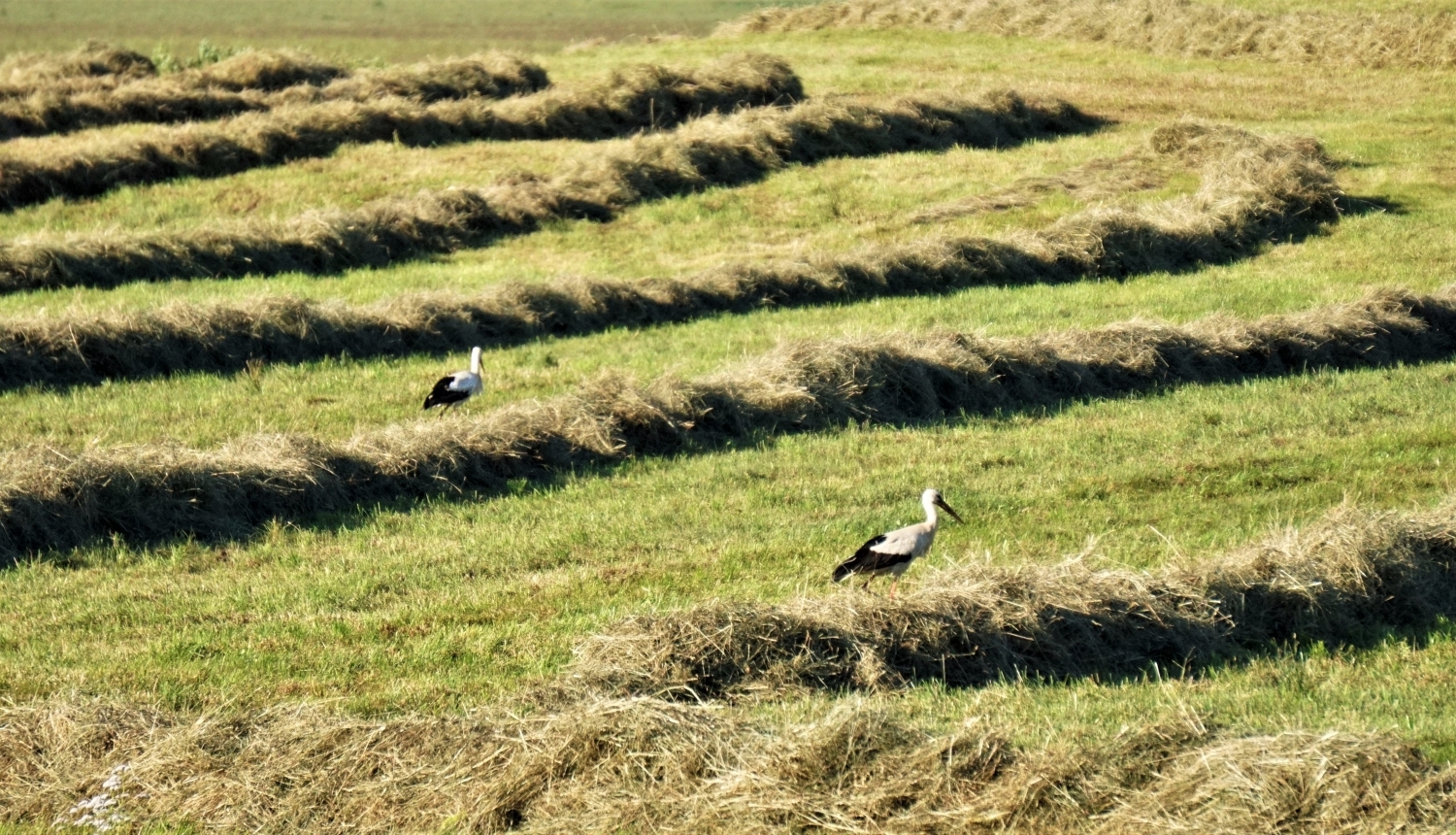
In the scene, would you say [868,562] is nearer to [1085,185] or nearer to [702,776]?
[702,776]

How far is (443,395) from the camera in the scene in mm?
16344

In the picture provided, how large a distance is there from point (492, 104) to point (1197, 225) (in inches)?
675

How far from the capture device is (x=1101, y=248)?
25.2 metres

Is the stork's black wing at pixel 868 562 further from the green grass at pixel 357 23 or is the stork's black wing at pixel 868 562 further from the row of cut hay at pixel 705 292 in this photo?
the green grass at pixel 357 23

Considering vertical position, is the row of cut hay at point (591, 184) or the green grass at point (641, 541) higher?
the row of cut hay at point (591, 184)

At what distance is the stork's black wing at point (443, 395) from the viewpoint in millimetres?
16288

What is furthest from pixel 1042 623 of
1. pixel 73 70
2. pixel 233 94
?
pixel 73 70

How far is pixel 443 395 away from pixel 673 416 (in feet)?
8.34

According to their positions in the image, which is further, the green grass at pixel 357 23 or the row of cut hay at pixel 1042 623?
the green grass at pixel 357 23

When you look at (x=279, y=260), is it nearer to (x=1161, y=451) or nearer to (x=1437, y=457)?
(x=1161, y=451)

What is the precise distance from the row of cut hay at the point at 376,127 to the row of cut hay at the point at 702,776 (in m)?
22.6

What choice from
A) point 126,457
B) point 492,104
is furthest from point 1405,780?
point 492,104

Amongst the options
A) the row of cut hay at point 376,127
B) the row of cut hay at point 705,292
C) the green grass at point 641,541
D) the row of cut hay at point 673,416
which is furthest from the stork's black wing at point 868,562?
the row of cut hay at point 376,127

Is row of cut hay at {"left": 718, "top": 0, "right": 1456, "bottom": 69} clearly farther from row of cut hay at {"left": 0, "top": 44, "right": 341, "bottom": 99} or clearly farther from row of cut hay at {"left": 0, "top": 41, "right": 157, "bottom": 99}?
row of cut hay at {"left": 0, "top": 41, "right": 157, "bottom": 99}
